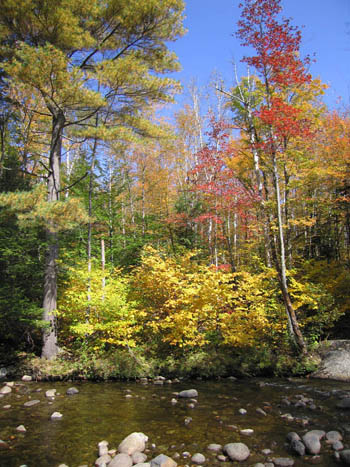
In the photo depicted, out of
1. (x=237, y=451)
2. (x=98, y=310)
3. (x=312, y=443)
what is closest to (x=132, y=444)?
(x=237, y=451)

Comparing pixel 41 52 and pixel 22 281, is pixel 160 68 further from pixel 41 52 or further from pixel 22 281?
pixel 22 281

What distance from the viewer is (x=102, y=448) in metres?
4.08

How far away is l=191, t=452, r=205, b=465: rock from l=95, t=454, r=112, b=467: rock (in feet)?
3.31

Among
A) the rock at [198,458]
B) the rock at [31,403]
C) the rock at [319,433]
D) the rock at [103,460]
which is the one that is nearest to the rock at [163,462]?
the rock at [198,458]

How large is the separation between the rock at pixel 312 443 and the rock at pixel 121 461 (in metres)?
2.22

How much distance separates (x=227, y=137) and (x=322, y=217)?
6.06 meters

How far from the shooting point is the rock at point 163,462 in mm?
3643

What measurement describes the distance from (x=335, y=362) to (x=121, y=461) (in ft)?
20.4

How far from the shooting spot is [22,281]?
31.3 ft

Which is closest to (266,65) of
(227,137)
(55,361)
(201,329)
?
(227,137)

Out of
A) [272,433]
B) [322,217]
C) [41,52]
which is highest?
[41,52]

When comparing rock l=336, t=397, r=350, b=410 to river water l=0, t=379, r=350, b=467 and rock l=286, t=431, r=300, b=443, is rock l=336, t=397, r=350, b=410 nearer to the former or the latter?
river water l=0, t=379, r=350, b=467

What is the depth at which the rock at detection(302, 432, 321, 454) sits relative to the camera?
3.95 meters

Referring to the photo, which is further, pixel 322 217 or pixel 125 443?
pixel 322 217
